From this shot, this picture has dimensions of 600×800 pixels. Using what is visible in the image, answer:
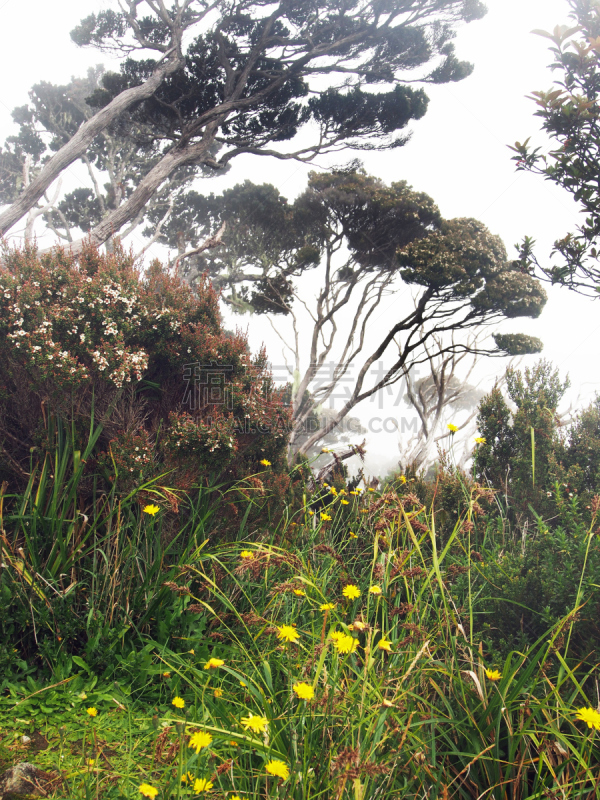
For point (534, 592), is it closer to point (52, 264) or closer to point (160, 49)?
point (52, 264)

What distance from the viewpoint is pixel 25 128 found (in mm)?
20781

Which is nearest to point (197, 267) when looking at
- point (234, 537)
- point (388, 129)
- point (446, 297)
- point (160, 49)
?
point (160, 49)

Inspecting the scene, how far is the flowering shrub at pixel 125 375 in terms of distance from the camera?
3420mm

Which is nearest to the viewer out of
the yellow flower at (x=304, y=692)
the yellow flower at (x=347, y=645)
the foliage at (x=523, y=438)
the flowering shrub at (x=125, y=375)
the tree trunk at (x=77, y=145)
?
the yellow flower at (x=304, y=692)

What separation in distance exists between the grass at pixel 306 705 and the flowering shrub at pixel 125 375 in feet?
2.74

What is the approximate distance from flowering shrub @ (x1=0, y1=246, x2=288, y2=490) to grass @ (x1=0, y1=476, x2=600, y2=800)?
2.74 ft

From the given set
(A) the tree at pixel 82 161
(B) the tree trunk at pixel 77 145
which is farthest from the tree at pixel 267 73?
(A) the tree at pixel 82 161

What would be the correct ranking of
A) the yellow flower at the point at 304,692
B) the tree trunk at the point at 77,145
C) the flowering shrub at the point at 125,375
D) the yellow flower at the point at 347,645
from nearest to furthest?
the yellow flower at the point at 304,692
the yellow flower at the point at 347,645
the flowering shrub at the point at 125,375
the tree trunk at the point at 77,145

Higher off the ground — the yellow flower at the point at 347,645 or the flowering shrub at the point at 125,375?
the flowering shrub at the point at 125,375

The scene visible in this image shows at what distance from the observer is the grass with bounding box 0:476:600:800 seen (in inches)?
53.7

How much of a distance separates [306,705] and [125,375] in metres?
2.68

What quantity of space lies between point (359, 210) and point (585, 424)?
29.5 feet

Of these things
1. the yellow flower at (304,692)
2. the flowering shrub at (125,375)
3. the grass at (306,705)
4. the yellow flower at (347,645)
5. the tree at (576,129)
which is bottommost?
the grass at (306,705)

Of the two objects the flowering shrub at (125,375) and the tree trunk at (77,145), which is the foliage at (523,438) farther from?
the tree trunk at (77,145)
